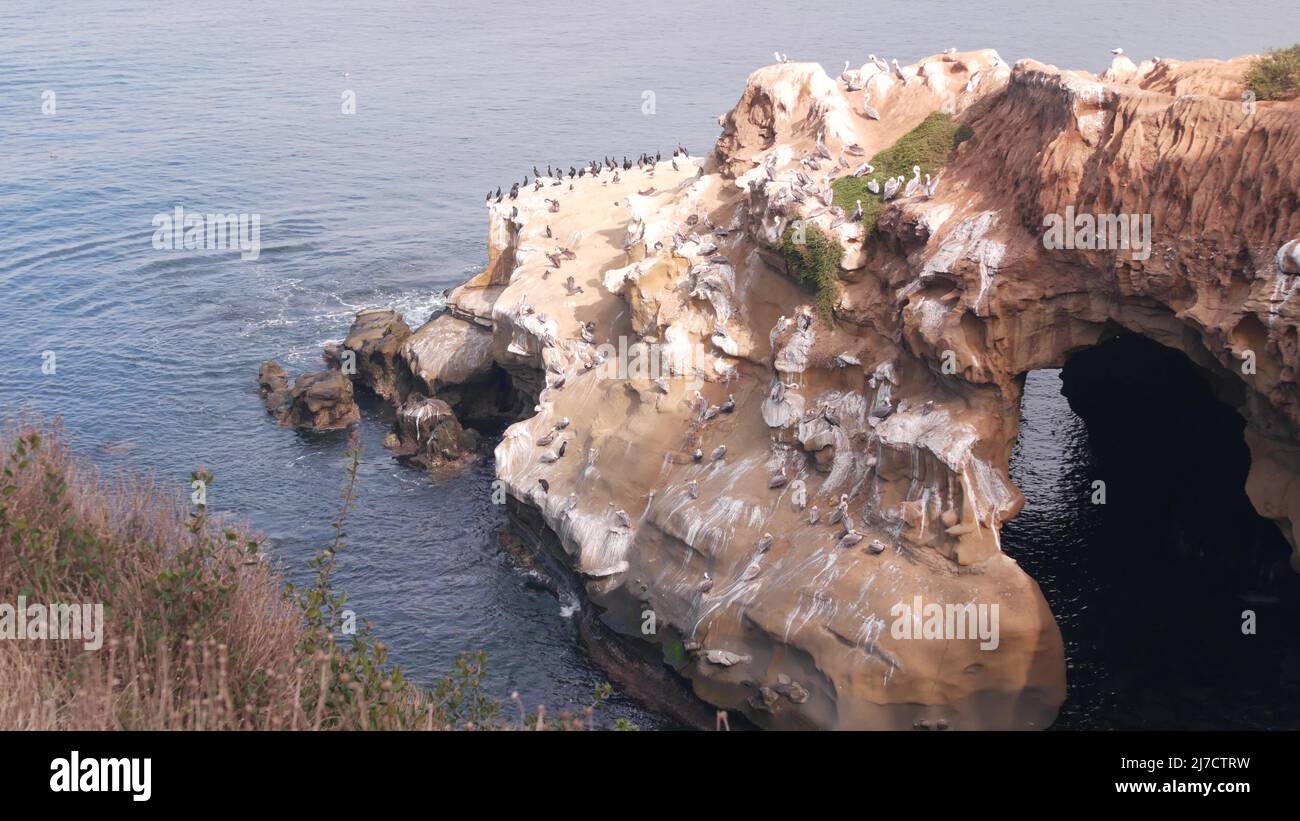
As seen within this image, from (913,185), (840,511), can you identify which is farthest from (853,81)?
(840,511)

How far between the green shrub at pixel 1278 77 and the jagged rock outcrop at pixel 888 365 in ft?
4.95

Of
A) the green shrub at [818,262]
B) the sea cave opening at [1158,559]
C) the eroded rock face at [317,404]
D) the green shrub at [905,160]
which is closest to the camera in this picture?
the sea cave opening at [1158,559]

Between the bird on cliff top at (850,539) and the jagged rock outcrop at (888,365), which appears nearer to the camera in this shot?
the jagged rock outcrop at (888,365)

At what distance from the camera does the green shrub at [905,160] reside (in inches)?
1832

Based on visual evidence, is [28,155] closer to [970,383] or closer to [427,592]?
[427,592]

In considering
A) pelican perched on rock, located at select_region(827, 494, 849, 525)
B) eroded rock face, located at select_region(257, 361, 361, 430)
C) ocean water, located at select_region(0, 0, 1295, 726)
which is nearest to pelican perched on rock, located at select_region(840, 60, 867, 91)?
ocean water, located at select_region(0, 0, 1295, 726)

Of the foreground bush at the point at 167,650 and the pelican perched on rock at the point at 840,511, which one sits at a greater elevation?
the foreground bush at the point at 167,650

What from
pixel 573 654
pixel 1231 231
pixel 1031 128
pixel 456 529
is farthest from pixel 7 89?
pixel 1231 231

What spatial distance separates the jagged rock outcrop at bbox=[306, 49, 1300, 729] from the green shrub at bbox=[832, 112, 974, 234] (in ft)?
1.83

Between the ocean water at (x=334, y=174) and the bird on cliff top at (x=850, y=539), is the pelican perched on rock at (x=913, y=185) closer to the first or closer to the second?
the bird on cliff top at (x=850, y=539)

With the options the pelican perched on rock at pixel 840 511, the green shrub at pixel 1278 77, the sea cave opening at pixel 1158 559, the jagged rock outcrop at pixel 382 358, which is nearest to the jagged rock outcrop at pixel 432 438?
the jagged rock outcrop at pixel 382 358

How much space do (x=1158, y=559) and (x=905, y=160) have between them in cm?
1794

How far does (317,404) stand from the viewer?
66.9 m

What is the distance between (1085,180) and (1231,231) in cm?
483
